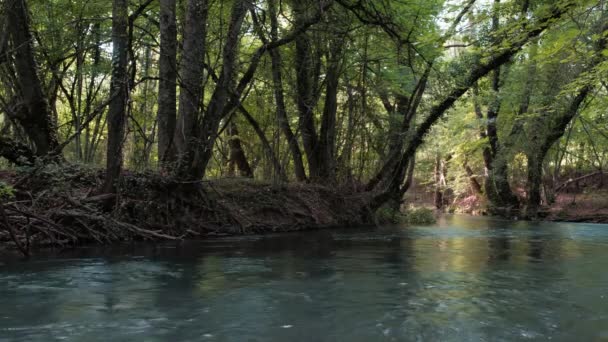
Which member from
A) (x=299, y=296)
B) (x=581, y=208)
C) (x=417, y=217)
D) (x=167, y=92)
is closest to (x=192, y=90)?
(x=167, y=92)

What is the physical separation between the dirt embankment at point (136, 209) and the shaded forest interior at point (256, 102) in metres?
0.04

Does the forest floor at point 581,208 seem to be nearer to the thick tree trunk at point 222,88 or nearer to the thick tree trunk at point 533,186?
the thick tree trunk at point 533,186

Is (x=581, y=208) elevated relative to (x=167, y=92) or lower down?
lower down

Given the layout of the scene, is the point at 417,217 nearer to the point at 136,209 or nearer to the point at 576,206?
the point at 576,206

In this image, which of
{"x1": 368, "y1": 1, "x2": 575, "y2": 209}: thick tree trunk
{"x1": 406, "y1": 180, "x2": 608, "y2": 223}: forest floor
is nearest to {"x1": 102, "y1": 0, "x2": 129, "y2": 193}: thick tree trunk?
{"x1": 368, "y1": 1, "x2": 575, "y2": 209}: thick tree trunk

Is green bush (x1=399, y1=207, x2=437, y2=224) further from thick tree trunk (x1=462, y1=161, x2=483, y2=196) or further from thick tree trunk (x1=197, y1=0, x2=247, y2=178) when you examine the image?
thick tree trunk (x1=462, y1=161, x2=483, y2=196)

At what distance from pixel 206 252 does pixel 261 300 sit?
3661 mm

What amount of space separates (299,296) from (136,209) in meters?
5.70

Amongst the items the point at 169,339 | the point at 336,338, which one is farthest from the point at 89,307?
the point at 336,338

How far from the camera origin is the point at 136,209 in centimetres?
961

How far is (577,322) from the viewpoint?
4098 millimetres

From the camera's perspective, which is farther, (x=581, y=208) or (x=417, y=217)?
(x=581, y=208)

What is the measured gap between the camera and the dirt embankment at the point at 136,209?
771cm

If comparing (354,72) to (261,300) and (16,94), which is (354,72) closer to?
(16,94)
